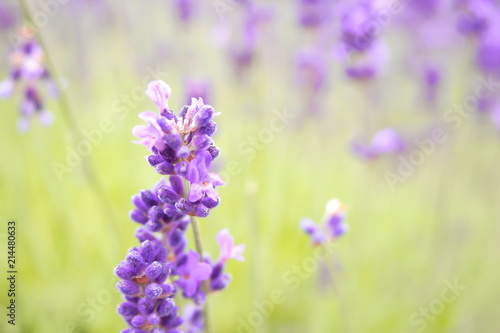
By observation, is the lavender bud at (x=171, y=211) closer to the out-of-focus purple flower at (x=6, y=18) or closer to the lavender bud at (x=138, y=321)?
the lavender bud at (x=138, y=321)

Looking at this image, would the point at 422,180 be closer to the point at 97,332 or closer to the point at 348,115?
the point at 348,115

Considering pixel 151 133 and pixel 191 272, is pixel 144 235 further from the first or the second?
pixel 151 133

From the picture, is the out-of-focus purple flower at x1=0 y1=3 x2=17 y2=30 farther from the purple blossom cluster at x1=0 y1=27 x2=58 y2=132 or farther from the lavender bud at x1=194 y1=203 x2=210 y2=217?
the lavender bud at x1=194 y1=203 x2=210 y2=217

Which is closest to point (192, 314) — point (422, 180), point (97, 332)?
point (97, 332)

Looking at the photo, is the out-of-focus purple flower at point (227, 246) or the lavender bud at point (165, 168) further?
the out-of-focus purple flower at point (227, 246)

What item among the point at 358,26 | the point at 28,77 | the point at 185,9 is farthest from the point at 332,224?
the point at 185,9

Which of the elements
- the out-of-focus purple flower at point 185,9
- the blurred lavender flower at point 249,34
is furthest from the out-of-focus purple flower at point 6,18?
the blurred lavender flower at point 249,34

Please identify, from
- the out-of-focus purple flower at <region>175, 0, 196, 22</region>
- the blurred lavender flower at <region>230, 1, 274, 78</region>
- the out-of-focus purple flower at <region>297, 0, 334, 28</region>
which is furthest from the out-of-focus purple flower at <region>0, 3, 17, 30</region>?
the out-of-focus purple flower at <region>297, 0, 334, 28</region>
